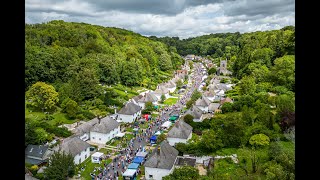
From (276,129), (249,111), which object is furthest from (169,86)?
(276,129)

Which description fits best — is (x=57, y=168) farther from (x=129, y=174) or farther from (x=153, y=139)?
(x=153, y=139)

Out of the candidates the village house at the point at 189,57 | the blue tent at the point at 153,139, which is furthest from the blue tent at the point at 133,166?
the village house at the point at 189,57

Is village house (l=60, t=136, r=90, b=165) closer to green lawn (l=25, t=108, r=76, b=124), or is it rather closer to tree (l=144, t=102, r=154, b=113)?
green lawn (l=25, t=108, r=76, b=124)

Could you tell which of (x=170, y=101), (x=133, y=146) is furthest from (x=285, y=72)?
(x=133, y=146)

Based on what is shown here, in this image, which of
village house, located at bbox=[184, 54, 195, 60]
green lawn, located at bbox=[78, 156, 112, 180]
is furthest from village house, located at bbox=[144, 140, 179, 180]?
village house, located at bbox=[184, 54, 195, 60]

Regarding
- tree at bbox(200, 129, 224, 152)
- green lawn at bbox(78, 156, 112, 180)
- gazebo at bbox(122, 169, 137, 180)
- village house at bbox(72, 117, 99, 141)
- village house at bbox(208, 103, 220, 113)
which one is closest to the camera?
gazebo at bbox(122, 169, 137, 180)

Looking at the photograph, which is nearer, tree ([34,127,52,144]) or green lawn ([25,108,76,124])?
tree ([34,127,52,144])

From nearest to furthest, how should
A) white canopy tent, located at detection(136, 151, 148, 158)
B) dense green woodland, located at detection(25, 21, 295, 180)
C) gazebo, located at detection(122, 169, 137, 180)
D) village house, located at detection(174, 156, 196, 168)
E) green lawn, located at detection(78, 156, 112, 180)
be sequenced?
1. gazebo, located at detection(122, 169, 137, 180)
2. green lawn, located at detection(78, 156, 112, 180)
3. village house, located at detection(174, 156, 196, 168)
4. dense green woodland, located at detection(25, 21, 295, 180)
5. white canopy tent, located at detection(136, 151, 148, 158)
